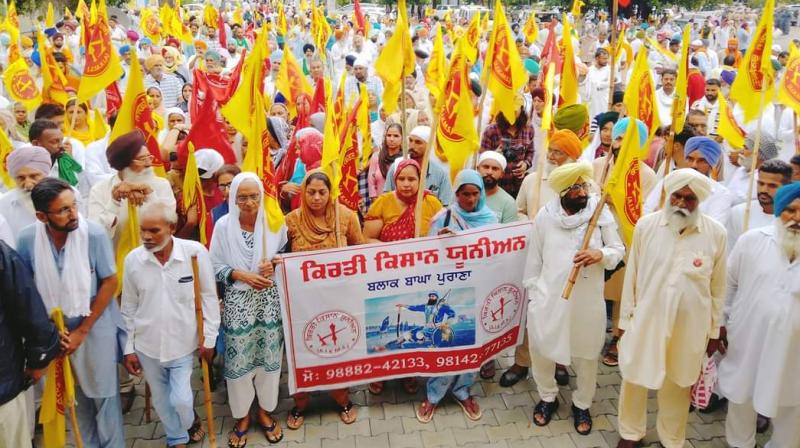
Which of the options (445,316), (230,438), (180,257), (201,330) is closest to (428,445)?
(445,316)

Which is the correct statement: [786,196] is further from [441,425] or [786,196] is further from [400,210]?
[441,425]

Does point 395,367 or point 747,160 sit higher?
point 747,160

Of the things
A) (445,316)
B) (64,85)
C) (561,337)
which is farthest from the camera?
(64,85)

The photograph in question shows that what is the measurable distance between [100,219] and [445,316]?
7.87 ft

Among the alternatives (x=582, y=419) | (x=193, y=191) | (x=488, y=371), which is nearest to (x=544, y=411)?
(x=582, y=419)

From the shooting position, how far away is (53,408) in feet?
11.5

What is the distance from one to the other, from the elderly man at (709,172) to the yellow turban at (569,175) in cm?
103

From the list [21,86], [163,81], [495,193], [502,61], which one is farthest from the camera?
[163,81]

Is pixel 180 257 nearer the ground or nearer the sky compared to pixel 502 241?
nearer the sky

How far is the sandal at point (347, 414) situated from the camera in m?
4.36

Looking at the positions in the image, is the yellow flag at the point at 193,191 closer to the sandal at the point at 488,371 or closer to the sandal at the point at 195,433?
the sandal at the point at 195,433

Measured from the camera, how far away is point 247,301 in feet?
13.1

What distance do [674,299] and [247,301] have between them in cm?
253

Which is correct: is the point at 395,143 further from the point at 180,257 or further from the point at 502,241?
the point at 180,257
